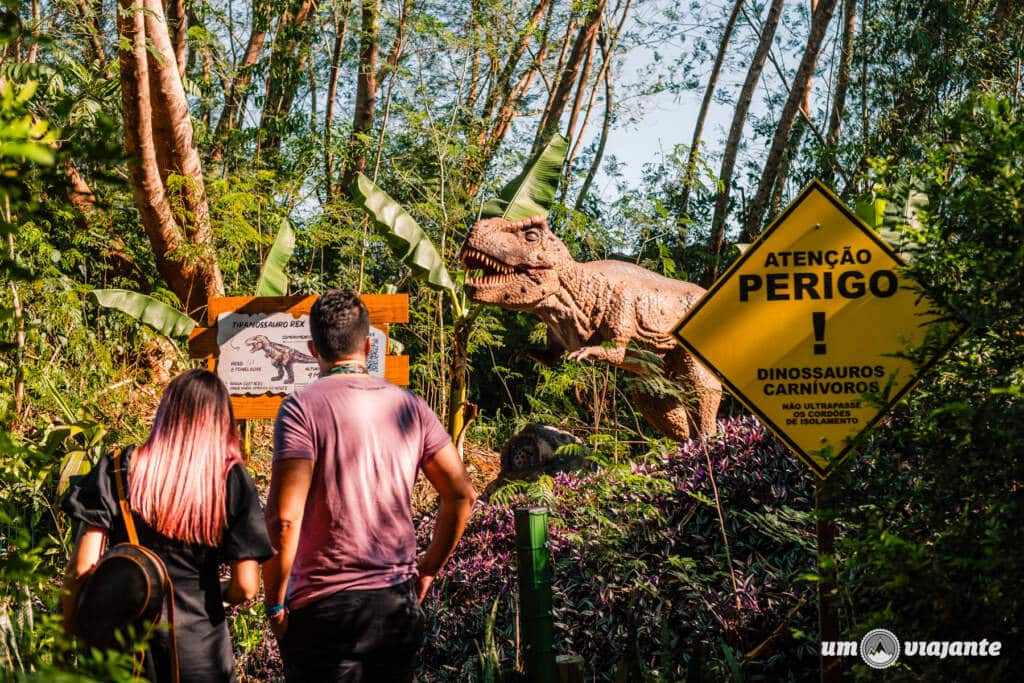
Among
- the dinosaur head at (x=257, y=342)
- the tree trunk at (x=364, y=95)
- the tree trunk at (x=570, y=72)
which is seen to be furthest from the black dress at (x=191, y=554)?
the tree trunk at (x=570, y=72)

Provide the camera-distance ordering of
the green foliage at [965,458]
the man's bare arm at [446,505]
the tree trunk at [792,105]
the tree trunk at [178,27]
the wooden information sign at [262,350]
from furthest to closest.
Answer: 1. the tree trunk at [792,105]
2. the tree trunk at [178,27]
3. the wooden information sign at [262,350]
4. the man's bare arm at [446,505]
5. the green foliage at [965,458]

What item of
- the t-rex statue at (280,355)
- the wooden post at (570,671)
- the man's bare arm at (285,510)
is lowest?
the wooden post at (570,671)

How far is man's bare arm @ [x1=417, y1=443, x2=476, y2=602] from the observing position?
3074 millimetres

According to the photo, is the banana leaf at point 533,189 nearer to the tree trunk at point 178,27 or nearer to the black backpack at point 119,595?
the black backpack at point 119,595

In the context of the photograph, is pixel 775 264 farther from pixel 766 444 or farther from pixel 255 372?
pixel 255 372

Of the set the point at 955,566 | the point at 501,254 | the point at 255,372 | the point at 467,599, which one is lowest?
the point at 467,599

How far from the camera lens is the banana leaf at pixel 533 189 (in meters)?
7.75

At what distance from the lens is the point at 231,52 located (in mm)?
16922

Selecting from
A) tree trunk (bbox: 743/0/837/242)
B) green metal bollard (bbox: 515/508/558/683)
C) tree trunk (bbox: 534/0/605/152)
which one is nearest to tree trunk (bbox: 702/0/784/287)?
tree trunk (bbox: 743/0/837/242)

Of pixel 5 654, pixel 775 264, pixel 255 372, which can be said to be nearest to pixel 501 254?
pixel 255 372

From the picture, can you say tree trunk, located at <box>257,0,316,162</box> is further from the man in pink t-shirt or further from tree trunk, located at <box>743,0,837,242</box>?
the man in pink t-shirt

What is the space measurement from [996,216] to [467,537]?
411 cm

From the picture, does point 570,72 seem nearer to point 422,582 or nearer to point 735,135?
point 735,135

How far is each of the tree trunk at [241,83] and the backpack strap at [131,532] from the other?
38.6ft
